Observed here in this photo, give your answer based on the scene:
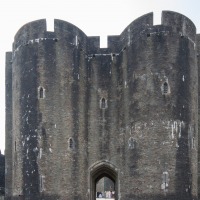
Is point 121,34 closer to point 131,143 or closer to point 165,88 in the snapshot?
point 165,88

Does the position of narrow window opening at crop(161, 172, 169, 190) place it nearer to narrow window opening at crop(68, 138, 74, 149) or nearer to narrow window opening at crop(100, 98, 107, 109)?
narrow window opening at crop(68, 138, 74, 149)

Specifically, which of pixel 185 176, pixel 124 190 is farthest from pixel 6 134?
pixel 185 176

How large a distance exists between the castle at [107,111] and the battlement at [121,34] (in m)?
0.05

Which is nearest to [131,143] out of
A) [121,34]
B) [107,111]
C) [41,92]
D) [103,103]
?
[107,111]

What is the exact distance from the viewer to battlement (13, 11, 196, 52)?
21.1 meters

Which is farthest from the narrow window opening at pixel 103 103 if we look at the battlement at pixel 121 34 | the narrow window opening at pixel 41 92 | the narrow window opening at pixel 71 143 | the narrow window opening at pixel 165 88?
the narrow window opening at pixel 165 88

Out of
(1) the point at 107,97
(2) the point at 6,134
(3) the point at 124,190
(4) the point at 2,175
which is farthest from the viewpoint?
(4) the point at 2,175

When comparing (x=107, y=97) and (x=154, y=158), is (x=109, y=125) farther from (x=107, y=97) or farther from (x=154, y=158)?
(x=154, y=158)

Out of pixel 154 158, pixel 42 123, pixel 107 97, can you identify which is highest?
pixel 107 97

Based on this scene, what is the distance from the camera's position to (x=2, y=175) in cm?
3238

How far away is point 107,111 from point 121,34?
167 inches

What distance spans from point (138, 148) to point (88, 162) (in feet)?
9.77

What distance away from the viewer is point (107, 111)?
22531 millimetres

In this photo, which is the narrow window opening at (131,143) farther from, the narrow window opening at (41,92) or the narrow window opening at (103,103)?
the narrow window opening at (41,92)
